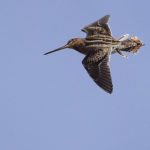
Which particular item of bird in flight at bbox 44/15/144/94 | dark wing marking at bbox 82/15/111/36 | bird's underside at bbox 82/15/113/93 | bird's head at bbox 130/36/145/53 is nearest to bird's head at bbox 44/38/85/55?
bird in flight at bbox 44/15/144/94

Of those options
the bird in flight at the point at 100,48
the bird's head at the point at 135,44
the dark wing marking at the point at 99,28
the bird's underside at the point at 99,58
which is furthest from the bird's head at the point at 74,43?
the bird's head at the point at 135,44

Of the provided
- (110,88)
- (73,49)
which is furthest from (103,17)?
(110,88)

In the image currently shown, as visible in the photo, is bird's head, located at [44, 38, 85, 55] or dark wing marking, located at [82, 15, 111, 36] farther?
dark wing marking, located at [82, 15, 111, 36]

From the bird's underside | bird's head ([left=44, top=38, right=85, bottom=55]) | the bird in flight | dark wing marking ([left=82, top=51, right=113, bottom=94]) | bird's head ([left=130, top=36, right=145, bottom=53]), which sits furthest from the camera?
bird's head ([left=130, top=36, right=145, bottom=53])

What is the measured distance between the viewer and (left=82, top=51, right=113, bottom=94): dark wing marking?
1163 inches

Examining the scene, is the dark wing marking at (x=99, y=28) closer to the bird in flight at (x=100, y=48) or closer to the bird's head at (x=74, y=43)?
the bird in flight at (x=100, y=48)

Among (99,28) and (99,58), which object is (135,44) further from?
(99,58)

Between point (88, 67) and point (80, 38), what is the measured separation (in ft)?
4.11

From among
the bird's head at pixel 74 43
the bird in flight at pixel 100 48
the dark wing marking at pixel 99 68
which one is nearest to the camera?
the dark wing marking at pixel 99 68

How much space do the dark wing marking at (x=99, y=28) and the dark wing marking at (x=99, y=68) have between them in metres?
1.35

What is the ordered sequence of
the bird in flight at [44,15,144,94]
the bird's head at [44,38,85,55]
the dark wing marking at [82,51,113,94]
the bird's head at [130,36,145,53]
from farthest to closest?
the bird's head at [130,36,145,53] < the bird's head at [44,38,85,55] < the bird in flight at [44,15,144,94] < the dark wing marking at [82,51,113,94]

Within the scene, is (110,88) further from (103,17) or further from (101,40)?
(103,17)

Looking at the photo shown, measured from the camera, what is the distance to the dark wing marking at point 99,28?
32.0 metres

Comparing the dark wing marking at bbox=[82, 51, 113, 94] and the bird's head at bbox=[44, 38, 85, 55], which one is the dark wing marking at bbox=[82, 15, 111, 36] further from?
the dark wing marking at bbox=[82, 51, 113, 94]
